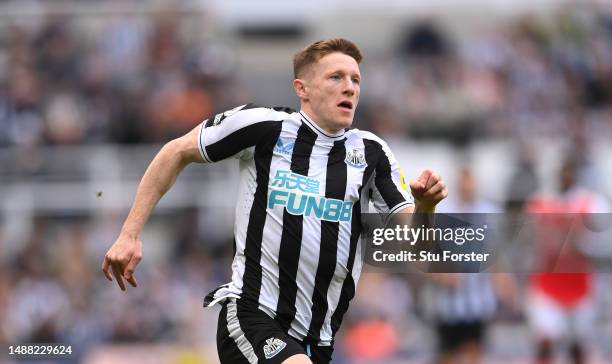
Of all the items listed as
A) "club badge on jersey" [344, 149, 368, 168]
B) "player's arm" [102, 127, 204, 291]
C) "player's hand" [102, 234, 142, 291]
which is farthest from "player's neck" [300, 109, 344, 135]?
"player's hand" [102, 234, 142, 291]

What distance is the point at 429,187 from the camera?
549cm

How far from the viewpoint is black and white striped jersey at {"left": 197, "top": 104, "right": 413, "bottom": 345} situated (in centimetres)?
579

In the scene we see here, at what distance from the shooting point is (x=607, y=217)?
8.10 m

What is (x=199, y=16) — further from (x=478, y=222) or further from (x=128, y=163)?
(x=478, y=222)

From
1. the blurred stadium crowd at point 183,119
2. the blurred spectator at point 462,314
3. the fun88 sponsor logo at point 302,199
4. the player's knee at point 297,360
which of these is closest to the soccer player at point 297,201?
the fun88 sponsor logo at point 302,199

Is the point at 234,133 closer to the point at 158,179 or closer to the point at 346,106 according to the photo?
the point at 158,179

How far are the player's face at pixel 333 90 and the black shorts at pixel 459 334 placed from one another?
546 centimetres

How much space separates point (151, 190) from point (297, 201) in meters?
0.65

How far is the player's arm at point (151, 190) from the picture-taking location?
5.64 meters

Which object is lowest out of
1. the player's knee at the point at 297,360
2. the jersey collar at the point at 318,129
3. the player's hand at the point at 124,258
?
the player's knee at the point at 297,360

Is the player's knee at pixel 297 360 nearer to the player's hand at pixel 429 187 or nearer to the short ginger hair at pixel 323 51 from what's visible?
the player's hand at pixel 429 187

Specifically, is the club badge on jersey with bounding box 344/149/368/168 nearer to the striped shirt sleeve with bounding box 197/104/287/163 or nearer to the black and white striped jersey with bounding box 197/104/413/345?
the black and white striped jersey with bounding box 197/104/413/345

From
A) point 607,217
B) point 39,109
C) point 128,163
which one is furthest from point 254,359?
point 39,109

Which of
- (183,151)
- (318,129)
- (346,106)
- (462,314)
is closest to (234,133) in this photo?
(183,151)
